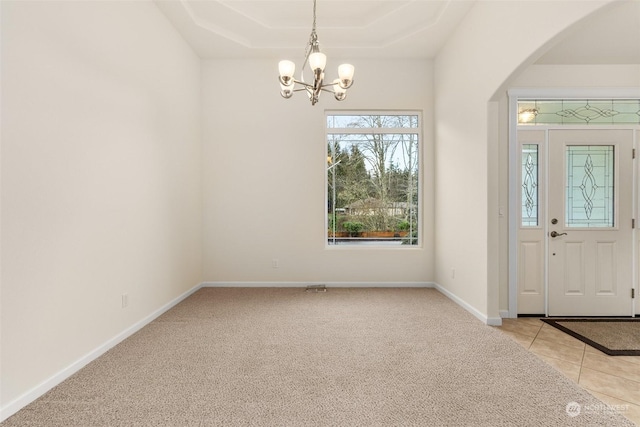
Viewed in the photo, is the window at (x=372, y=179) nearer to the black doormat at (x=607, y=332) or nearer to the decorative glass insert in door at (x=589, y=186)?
the decorative glass insert in door at (x=589, y=186)

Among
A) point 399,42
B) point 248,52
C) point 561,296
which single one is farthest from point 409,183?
point 248,52

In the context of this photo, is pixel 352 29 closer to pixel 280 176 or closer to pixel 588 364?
Answer: pixel 280 176

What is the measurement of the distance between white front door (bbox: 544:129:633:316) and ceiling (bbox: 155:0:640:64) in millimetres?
918

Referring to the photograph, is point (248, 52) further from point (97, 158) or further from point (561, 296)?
point (561, 296)

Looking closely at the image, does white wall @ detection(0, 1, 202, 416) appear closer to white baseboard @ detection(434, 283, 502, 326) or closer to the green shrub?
the green shrub

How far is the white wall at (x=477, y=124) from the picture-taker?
249cm

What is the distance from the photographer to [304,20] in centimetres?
374

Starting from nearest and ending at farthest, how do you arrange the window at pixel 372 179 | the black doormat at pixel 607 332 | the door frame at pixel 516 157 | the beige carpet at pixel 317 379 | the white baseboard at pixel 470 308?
the beige carpet at pixel 317 379 → the black doormat at pixel 607 332 → the white baseboard at pixel 470 308 → the door frame at pixel 516 157 → the window at pixel 372 179

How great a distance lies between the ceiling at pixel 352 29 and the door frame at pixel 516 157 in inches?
13.5

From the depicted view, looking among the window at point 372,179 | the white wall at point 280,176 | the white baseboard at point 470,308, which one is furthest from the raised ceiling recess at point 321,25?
the white baseboard at point 470,308

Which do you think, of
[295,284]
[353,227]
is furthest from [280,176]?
[295,284]

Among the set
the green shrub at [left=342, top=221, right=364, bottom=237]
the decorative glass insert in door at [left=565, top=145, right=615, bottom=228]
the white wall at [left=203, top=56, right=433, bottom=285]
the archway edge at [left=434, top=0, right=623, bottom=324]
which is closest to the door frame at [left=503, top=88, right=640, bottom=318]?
the decorative glass insert in door at [left=565, top=145, right=615, bottom=228]

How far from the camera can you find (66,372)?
82.0 inches

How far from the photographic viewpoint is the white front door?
3.42 m
